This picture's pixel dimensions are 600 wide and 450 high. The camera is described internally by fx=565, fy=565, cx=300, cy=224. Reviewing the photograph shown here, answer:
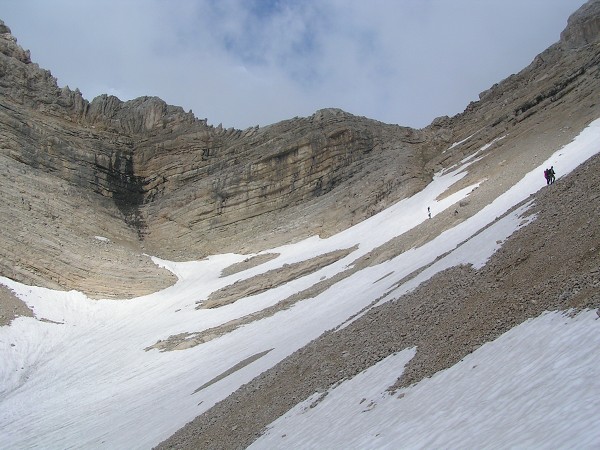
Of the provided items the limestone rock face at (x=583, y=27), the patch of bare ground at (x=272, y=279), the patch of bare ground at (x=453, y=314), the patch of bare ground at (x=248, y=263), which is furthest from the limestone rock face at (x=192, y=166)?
the patch of bare ground at (x=453, y=314)

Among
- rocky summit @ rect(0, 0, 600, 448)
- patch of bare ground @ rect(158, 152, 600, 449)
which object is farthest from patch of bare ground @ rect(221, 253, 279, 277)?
patch of bare ground @ rect(158, 152, 600, 449)

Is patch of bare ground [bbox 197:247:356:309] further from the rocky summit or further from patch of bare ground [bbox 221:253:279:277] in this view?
patch of bare ground [bbox 221:253:279:277]

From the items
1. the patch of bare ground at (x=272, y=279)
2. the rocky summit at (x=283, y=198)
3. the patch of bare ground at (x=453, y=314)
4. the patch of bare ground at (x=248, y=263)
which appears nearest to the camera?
the patch of bare ground at (x=453, y=314)

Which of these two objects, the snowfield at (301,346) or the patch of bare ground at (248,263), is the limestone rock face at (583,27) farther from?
the patch of bare ground at (248,263)

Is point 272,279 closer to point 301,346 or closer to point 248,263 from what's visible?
point 248,263

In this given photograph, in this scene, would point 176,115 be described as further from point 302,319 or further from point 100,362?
point 302,319

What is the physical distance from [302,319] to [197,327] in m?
10.8

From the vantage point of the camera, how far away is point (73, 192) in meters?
56.0

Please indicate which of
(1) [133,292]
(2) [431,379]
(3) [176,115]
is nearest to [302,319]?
(2) [431,379]

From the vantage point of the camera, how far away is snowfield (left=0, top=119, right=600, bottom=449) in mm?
7660

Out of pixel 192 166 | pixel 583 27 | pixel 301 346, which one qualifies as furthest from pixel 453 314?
pixel 192 166

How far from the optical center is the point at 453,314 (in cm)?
1373

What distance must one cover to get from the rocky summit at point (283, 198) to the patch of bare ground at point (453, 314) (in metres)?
0.06

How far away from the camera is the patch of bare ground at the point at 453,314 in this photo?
1128 cm
